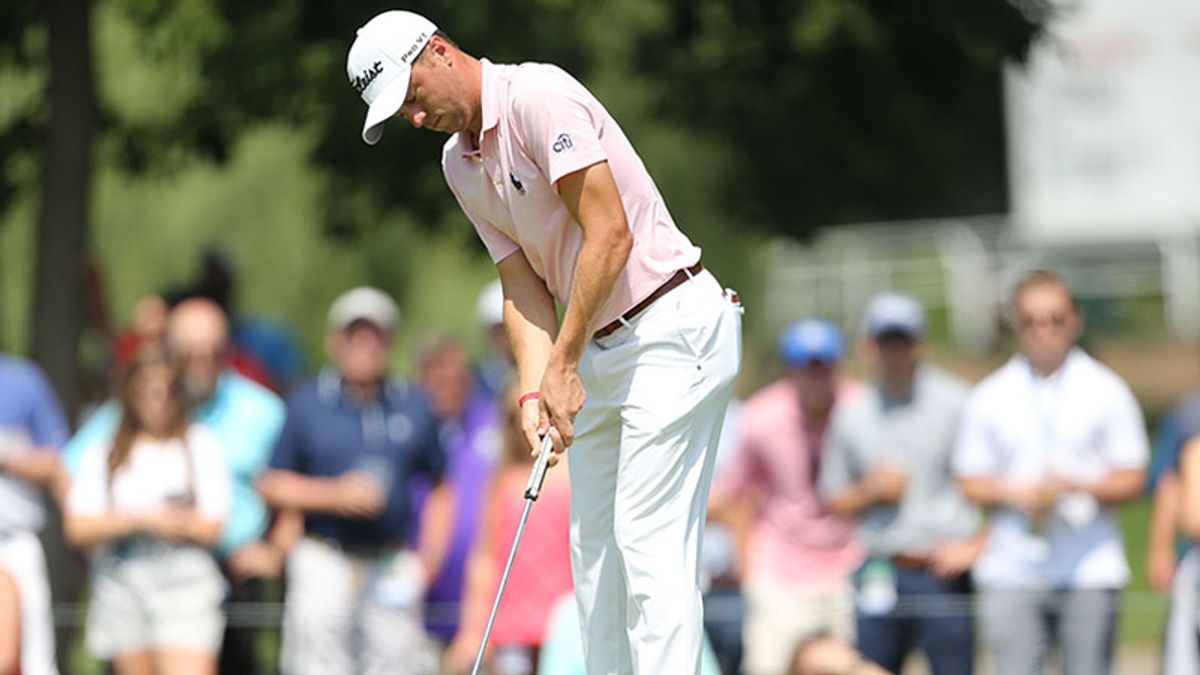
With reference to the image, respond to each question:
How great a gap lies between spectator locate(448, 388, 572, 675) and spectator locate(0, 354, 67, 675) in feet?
5.51

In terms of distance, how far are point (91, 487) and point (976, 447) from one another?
357 cm

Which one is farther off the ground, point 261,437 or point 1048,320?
point 1048,320

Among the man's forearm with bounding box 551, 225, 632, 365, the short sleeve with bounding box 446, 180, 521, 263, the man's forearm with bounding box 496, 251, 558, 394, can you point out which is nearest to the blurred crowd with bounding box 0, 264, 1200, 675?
the man's forearm with bounding box 496, 251, 558, 394

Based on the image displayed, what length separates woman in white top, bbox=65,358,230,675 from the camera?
30.8 feet

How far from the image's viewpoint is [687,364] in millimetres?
6410

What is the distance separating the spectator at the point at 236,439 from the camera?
10.1 m

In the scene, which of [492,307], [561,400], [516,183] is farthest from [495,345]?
[561,400]

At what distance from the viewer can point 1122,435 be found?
9047 millimetres

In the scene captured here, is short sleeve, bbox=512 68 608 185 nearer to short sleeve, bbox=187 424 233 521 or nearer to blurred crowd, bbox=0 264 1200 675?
blurred crowd, bbox=0 264 1200 675

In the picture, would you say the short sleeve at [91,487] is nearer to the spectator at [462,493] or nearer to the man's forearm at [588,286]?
the spectator at [462,493]

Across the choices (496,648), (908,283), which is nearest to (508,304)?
(496,648)

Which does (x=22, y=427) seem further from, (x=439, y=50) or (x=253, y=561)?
(x=439, y=50)

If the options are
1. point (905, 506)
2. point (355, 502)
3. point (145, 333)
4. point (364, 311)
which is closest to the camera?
point (905, 506)

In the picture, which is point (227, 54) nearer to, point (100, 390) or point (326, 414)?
point (100, 390)
